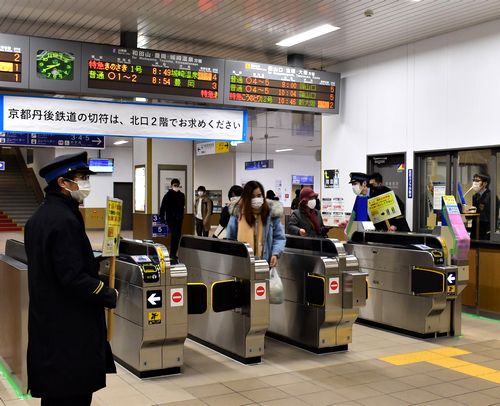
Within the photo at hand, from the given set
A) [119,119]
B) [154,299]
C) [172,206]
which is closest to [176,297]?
[154,299]

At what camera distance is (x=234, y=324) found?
538 centimetres

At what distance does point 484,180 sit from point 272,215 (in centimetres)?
322

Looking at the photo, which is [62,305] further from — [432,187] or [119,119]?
[432,187]

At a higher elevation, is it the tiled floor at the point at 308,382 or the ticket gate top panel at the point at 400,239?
the ticket gate top panel at the point at 400,239

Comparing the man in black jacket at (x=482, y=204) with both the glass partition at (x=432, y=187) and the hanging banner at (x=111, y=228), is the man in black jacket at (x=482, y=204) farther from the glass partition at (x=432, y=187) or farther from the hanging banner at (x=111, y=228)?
the hanging banner at (x=111, y=228)

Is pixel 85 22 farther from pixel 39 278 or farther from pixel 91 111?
pixel 39 278

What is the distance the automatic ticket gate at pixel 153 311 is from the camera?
4.65 metres

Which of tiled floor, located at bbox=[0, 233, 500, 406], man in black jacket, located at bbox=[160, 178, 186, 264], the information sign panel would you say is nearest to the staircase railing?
the information sign panel

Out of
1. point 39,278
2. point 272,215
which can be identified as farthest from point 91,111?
point 39,278

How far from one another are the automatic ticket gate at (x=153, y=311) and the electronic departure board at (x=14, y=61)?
2827mm

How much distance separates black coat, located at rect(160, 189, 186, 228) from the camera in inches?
464

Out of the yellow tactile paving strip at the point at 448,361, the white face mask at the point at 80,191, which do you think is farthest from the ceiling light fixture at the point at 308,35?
the white face mask at the point at 80,191

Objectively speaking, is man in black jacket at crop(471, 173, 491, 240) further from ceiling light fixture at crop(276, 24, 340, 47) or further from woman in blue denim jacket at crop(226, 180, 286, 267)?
woman in blue denim jacket at crop(226, 180, 286, 267)

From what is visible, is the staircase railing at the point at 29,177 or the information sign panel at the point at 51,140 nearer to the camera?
the information sign panel at the point at 51,140
